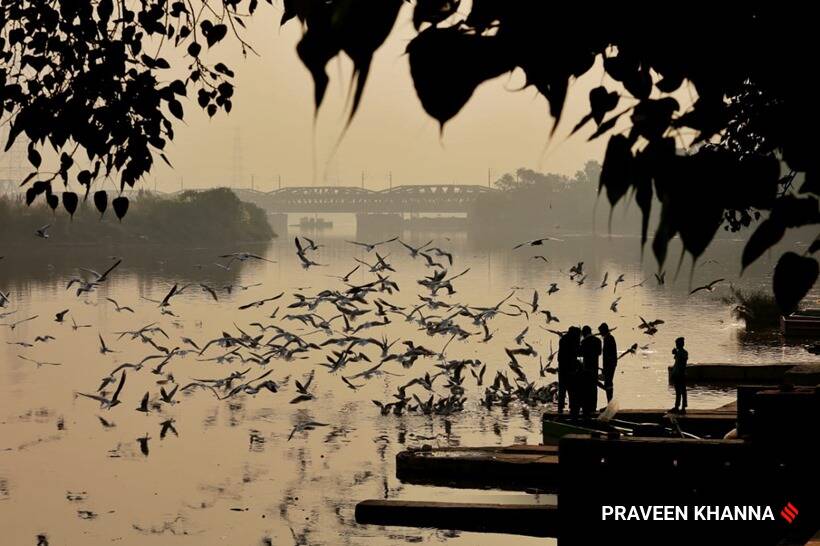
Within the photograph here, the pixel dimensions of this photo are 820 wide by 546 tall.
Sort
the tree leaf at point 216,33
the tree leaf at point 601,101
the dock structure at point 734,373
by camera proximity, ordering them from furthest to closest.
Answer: the dock structure at point 734,373 → the tree leaf at point 216,33 → the tree leaf at point 601,101

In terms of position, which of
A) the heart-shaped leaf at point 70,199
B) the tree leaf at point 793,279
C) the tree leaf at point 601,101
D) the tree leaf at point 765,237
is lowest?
the tree leaf at point 793,279

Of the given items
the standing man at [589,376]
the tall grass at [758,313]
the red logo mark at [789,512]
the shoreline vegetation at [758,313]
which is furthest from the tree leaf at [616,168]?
the tall grass at [758,313]

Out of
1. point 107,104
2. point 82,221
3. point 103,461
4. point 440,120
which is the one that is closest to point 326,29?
point 440,120

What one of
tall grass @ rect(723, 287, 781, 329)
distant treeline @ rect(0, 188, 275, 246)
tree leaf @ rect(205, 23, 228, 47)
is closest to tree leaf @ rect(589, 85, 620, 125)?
tree leaf @ rect(205, 23, 228, 47)

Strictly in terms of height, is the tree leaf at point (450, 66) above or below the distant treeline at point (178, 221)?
below

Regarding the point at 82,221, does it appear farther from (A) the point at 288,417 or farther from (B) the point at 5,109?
(B) the point at 5,109

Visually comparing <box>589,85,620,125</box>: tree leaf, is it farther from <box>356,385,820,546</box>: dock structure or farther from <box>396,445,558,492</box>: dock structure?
<box>396,445,558,492</box>: dock structure

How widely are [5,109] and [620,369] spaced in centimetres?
2591

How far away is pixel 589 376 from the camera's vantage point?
19.6 metres

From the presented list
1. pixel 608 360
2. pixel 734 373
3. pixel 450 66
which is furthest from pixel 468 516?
pixel 734 373

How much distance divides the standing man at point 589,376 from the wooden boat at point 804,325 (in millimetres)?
19292

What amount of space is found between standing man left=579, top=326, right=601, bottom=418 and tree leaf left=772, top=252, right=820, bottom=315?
15649mm

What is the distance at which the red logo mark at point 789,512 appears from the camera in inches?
453

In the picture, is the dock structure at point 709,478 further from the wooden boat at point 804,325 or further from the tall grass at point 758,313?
the tall grass at point 758,313
